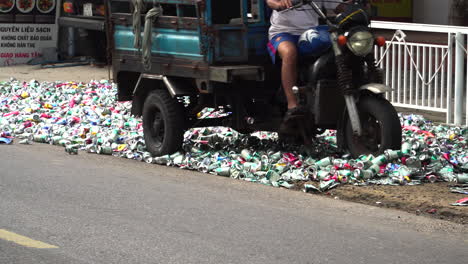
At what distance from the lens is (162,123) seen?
10.5m

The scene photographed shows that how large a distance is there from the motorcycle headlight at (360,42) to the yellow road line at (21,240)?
369cm

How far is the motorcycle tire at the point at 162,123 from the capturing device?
10273mm

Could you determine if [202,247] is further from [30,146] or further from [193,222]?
[30,146]

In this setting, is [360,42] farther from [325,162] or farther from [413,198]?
[413,198]

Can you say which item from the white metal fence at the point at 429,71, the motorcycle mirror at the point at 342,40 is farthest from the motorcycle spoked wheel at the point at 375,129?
the white metal fence at the point at 429,71

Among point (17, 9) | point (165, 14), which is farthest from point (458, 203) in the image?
point (17, 9)

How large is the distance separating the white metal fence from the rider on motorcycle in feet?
10.6

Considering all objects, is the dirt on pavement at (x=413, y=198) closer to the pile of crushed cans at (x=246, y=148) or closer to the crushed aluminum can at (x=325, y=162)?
the pile of crushed cans at (x=246, y=148)

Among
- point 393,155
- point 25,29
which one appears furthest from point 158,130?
point 25,29

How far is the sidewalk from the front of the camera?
19.3 metres

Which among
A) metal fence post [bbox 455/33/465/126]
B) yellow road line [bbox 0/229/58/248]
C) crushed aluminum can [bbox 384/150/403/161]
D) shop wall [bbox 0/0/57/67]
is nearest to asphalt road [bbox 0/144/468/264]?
yellow road line [bbox 0/229/58/248]

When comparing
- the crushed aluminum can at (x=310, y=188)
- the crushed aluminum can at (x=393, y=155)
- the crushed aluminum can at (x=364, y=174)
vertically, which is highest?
the crushed aluminum can at (x=393, y=155)

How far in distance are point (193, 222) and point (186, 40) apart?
3186 mm

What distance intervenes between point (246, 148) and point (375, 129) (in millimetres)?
1988
